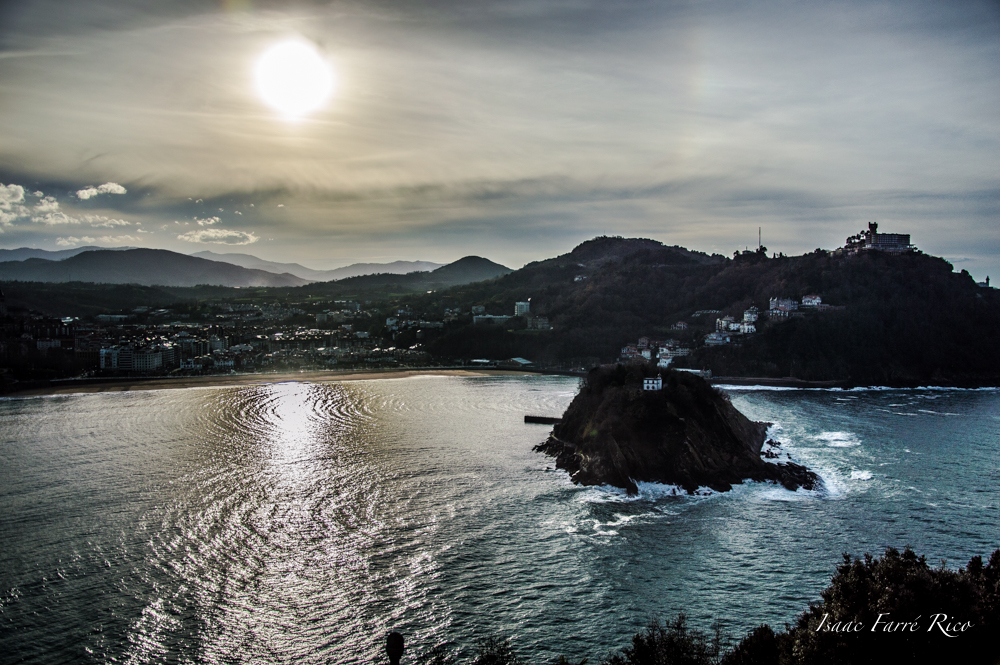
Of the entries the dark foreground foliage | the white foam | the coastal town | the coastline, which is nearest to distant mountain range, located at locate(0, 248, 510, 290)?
the coastal town

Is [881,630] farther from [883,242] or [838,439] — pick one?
[883,242]

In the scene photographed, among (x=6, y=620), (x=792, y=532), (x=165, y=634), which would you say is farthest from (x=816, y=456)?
(x=6, y=620)

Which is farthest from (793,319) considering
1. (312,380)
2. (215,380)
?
(215,380)

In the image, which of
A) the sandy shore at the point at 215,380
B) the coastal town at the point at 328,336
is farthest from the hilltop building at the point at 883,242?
the sandy shore at the point at 215,380

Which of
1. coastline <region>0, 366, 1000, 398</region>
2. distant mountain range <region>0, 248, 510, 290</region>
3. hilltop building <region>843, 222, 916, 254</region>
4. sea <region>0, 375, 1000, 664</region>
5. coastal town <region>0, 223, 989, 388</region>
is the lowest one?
sea <region>0, 375, 1000, 664</region>

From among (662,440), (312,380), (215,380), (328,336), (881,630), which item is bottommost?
(881,630)

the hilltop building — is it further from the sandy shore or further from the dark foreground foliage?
the dark foreground foliage
